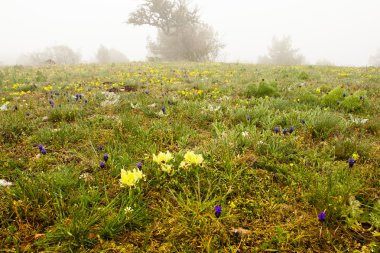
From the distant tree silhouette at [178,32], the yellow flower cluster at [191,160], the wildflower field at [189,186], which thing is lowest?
the wildflower field at [189,186]

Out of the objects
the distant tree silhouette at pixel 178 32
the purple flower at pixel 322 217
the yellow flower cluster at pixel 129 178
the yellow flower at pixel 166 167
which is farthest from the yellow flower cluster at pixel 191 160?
the distant tree silhouette at pixel 178 32

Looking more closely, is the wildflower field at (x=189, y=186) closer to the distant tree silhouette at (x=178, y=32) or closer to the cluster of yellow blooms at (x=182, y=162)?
the cluster of yellow blooms at (x=182, y=162)

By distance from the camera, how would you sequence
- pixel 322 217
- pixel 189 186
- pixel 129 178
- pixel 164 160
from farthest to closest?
pixel 164 160
pixel 189 186
pixel 129 178
pixel 322 217

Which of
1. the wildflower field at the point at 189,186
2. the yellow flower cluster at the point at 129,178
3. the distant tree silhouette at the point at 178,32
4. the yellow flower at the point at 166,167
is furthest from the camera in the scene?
the distant tree silhouette at the point at 178,32

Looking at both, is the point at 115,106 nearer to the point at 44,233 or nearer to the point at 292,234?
the point at 44,233

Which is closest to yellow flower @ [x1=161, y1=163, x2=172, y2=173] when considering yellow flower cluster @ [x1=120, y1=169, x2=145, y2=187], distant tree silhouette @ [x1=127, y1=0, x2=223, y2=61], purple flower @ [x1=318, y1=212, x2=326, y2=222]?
yellow flower cluster @ [x1=120, y1=169, x2=145, y2=187]

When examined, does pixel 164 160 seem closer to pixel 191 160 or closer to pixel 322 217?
pixel 191 160

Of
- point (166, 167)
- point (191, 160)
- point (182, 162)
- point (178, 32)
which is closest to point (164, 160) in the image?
point (166, 167)

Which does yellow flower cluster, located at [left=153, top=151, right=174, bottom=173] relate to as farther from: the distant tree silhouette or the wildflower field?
the distant tree silhouette

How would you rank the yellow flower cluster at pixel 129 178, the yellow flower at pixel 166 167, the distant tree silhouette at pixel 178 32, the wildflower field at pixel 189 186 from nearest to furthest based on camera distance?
1. the wildflower field at pixel 189 186
2. the yellow flower cluster at pixel 129 178
3. the yellow flower at pixel 166 167
4. the distant tree silhouette at pixel 178 32

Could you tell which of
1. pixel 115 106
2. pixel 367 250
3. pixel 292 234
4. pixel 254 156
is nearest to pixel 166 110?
pixel 115 106

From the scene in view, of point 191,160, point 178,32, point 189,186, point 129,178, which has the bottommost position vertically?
Answer: point 189,186

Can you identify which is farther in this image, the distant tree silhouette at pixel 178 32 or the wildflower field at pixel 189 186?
the distant tree silhouette at pixel 178 32

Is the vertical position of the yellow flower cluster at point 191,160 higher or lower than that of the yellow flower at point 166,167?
higher
